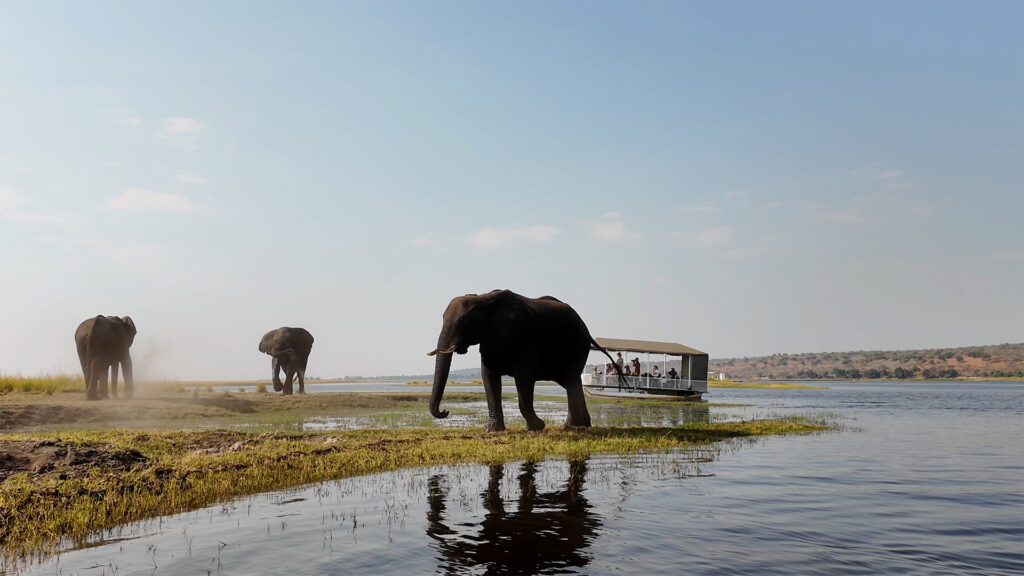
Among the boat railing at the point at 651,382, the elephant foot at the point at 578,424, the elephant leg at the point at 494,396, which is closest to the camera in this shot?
the elephant leg at the point at 494,396

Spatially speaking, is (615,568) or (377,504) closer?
(615,568)

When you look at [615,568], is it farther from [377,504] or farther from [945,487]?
[945,487]

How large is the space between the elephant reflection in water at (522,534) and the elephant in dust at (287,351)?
34.5m

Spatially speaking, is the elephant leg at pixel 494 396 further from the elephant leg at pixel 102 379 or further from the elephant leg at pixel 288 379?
the elephant leg at pixel 288 379

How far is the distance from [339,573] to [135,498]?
4.76m

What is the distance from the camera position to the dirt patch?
11.7m

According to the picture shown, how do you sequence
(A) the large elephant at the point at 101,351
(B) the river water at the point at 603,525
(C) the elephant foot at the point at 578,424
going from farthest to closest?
1. (A) the large elephant at the point at 101,351
2. (C) the elephant foot at the point at 578,424
3. (B) the river water at the point at 603,525

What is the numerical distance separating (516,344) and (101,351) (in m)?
21.3

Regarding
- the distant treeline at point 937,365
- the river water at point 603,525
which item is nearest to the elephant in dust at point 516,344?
the river water at point 603,525

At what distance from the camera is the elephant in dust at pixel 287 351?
1721 inches

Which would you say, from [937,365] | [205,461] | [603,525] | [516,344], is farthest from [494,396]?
[937,365]

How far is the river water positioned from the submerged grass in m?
0.66

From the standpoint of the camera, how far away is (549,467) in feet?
45.5

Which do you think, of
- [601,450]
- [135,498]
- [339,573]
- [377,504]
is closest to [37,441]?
[135,498]
